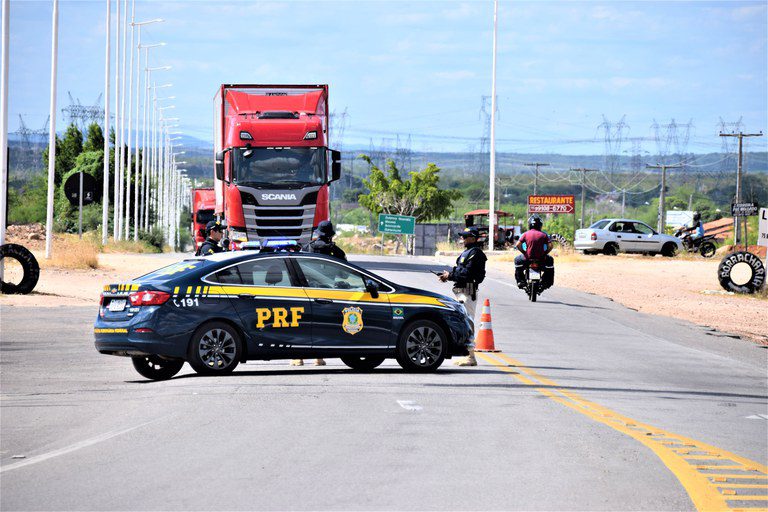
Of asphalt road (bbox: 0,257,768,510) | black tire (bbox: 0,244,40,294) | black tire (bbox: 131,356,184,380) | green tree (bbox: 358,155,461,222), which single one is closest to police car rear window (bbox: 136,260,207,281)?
black tire (bbox: 131,356,184,380)

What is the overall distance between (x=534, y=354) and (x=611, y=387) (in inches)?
146

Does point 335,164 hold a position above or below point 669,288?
above

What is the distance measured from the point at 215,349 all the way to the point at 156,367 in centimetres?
118

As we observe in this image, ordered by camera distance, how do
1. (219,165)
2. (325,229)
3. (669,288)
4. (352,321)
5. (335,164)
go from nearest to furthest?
(352,321) < (325,229) < (335,164) < (219,165) < (669,288)

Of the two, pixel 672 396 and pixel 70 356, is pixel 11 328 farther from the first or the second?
pixel 672 396

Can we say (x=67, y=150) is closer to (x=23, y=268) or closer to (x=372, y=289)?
(x=23, y=268)

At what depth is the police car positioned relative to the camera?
14.3 meters

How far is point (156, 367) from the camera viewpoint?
1532 centimetres

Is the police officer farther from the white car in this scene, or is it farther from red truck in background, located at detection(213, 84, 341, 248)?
the white car

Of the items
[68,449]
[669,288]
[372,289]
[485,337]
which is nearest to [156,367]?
[372,289]

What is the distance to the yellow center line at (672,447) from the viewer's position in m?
8.73

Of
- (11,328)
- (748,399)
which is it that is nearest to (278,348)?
(748,399)

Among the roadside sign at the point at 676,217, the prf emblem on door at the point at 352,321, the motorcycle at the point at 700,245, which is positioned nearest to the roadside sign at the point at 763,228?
the prf emblem on door at the point at 352,321

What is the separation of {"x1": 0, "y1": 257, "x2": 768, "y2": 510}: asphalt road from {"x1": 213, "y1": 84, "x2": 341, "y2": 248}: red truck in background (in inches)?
497
